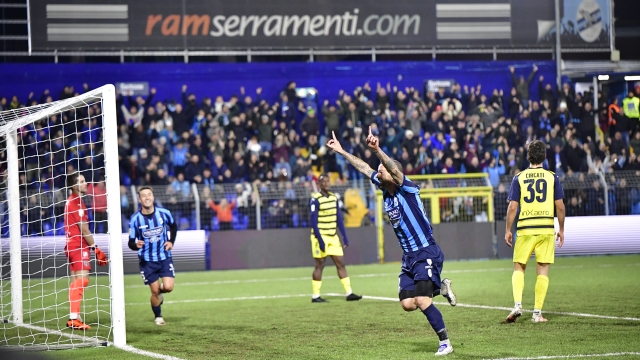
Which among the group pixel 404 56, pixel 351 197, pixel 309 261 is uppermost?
pixel 404 56

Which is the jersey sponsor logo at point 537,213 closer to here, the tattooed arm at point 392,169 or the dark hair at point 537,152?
the dark hair at point 537,152

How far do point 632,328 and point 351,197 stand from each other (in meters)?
14.3

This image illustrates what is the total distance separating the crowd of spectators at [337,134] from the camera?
936 inches

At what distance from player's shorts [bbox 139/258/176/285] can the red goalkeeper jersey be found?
90 centimetres

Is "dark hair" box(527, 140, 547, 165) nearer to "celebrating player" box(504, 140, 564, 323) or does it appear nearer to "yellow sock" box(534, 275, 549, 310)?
"celebrating player" box(504, 140, 564, 323)

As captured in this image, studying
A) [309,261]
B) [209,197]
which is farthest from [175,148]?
[309,261]

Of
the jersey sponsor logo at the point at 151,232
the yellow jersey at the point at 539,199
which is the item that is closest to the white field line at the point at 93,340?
the jersey sponsor logo at the point at 151,232

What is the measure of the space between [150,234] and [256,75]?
55.2ft

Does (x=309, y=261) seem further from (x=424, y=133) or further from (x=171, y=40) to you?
(x=171, y=40)

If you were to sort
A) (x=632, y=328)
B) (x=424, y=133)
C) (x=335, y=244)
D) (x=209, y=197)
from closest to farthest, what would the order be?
(x=632, y=328) < (x=335, y=244) < (x=209, y=197) < (x=424, y=133)

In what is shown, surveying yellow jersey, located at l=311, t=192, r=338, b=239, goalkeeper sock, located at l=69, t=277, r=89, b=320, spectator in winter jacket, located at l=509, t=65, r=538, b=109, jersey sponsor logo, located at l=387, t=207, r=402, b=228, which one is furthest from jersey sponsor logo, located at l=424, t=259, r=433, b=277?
spectator in winter jacket, located at l=509, t=65, r=538, b=109

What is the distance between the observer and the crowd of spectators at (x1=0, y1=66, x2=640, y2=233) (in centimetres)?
2377

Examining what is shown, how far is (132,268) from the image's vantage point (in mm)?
22172

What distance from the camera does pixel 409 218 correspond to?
8039 millimetres
